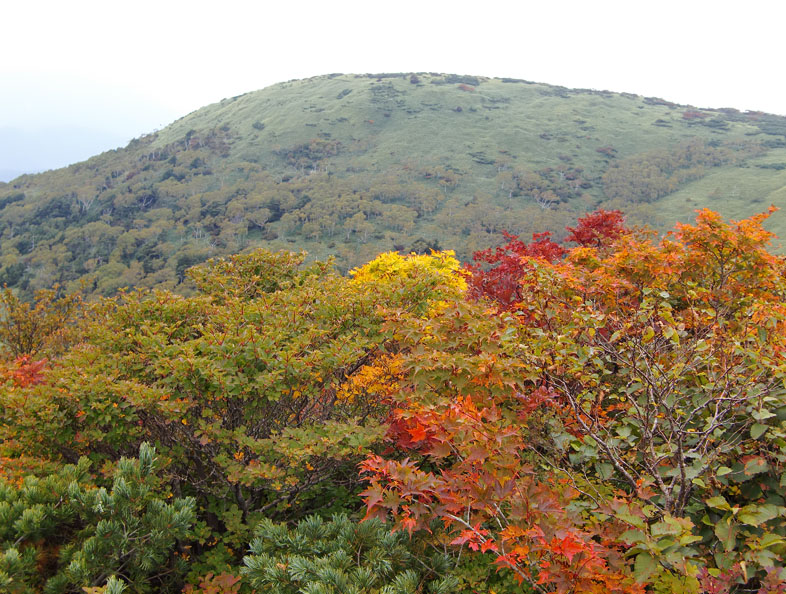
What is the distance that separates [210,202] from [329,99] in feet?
156

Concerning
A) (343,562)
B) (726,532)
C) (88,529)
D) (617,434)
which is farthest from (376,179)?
(726,532)

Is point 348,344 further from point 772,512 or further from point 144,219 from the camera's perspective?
point 144,219

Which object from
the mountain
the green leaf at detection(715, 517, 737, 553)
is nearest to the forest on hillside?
the green leaf at detection(715, 517, 737, 553)

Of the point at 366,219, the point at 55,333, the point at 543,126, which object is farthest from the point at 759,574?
the point at 543,126

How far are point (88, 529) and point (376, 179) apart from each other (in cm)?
7225

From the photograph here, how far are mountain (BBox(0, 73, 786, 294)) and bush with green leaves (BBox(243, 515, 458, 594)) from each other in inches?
1853

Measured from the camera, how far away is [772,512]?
2.54 metres

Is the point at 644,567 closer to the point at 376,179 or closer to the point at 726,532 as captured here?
the point at 726,532

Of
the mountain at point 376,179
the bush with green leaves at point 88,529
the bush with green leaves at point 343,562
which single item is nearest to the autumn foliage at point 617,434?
the bush with green leaves at point 343,562

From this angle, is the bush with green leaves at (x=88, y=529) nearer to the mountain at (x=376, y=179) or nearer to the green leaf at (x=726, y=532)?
the green leaf at (x=726, y=532)

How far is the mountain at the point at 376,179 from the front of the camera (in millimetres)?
57438

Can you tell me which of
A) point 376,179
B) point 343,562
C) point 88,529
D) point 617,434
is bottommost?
point 343,562

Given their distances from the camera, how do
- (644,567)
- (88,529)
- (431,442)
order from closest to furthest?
(644,567), (88,529), (431,442)

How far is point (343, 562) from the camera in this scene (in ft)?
11.6
